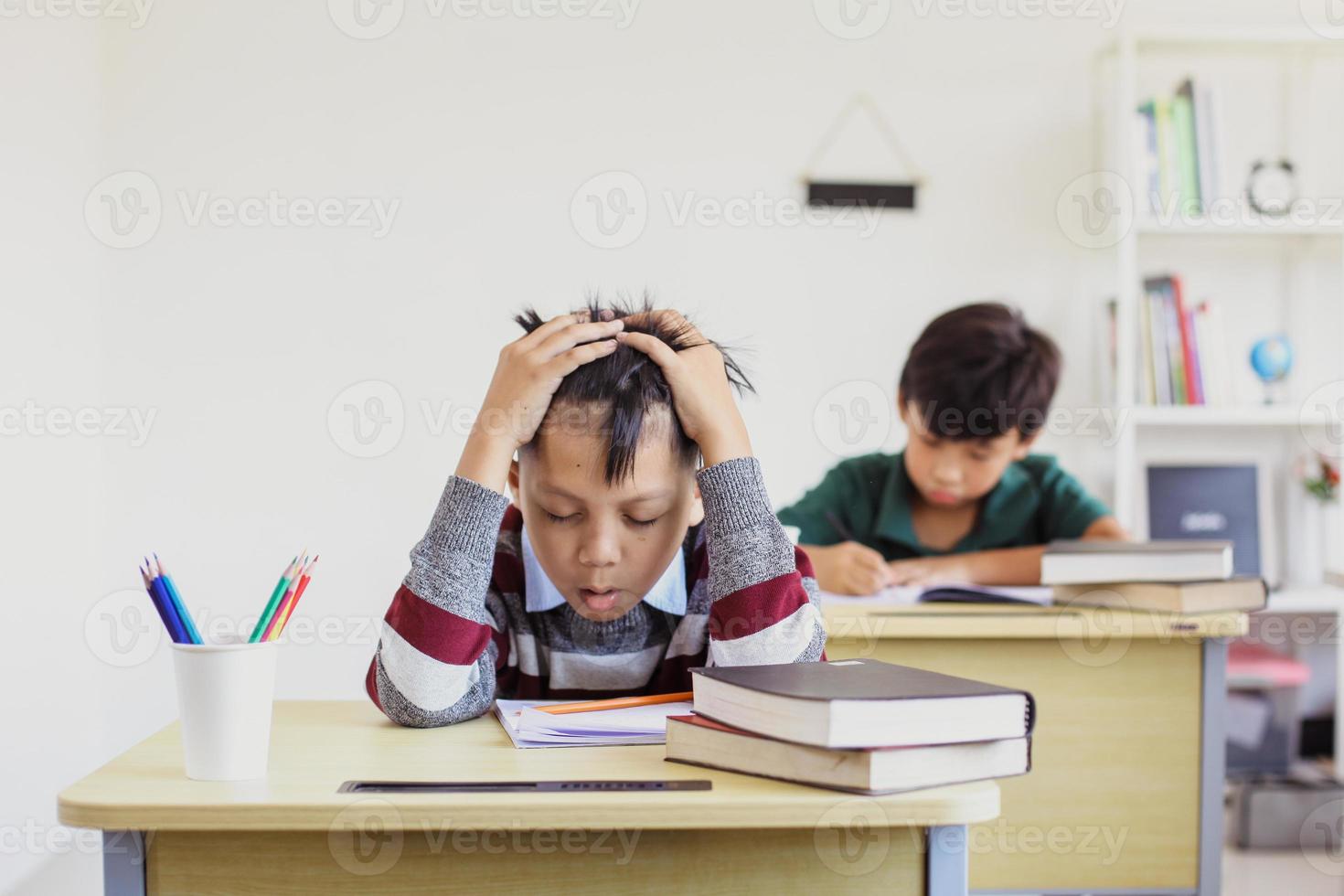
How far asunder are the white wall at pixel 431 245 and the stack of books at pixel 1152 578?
4.49 feet

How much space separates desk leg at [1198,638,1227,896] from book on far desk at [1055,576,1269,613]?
0.20 ft

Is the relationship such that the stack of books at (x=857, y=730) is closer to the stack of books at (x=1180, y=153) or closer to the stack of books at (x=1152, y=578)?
the stack of books at (x=1152, y=578)

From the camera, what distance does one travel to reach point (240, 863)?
795 millimetres

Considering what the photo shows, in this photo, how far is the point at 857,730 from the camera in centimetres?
76

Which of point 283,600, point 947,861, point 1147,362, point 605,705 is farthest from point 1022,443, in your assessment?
point 283,600

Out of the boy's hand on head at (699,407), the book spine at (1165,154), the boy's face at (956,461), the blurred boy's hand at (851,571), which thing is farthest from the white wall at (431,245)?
the boy's hand on head at (699,407)

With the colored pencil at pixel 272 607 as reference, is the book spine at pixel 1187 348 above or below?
above

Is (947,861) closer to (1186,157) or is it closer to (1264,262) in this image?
(1186,157)

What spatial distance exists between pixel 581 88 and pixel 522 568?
2.17 m

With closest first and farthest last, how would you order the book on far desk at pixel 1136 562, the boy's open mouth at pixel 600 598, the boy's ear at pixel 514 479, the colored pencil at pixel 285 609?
the colored pencil at pixel 285 609 < the boy's open mouth at pixel 600 598 < the boy's ear at pixel 514 479 < the book on far desk at pixel 1136 562

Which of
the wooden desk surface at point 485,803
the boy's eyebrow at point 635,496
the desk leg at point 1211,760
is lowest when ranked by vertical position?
the desk leg at point 1211,760

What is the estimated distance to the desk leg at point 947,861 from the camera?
80cm

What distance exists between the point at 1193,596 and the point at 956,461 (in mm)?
639

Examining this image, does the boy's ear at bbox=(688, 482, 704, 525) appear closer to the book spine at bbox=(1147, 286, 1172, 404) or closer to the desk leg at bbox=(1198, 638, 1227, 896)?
the desk leg at bbox=(1198, 638, 1227, 896)
